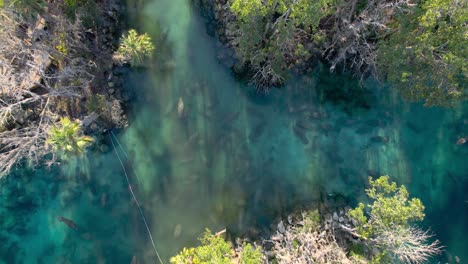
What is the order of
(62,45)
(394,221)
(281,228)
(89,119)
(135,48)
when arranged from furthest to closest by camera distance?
(281,228)
(89,119)
(62,45)
(135,48)
(394,221)

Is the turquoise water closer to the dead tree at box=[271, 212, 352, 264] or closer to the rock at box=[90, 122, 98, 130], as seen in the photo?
the dead tree at box=[271, 212, 352, 264]

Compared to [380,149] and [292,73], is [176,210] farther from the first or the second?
[380,149]

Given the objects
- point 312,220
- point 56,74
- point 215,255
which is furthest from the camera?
point 312,220

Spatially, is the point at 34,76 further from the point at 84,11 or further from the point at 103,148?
the point at 103,148

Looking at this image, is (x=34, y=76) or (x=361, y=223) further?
(x=34, y=76)

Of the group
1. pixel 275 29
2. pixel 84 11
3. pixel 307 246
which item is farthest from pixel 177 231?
pixel 84 11

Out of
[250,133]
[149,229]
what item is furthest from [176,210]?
[250,133]
